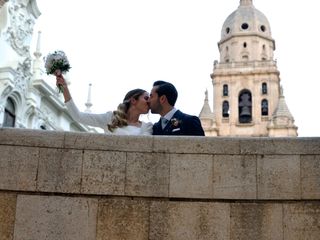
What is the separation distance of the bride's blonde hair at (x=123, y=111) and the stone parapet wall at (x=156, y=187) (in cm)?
54

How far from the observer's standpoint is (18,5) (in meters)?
36.2

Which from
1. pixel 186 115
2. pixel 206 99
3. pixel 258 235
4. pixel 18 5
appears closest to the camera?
pixel 258 235

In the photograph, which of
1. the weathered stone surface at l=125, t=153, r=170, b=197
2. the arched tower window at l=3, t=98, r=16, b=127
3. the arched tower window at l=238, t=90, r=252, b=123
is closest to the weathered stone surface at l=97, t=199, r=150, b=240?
the weathered stone surface at l=125, t=153, r=170, b=197

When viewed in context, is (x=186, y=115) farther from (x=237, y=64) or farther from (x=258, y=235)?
(x=237, y=64)

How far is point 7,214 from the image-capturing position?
664cm

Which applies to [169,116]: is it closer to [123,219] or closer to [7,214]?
[123,219]

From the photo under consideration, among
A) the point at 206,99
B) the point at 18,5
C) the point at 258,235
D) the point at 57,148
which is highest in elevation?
the point at 206,99

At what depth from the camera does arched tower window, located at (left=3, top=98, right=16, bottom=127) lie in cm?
3306

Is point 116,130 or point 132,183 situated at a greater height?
point 116,130

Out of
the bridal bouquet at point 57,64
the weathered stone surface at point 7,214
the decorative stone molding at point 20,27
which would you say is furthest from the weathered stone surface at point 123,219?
the decorative stone molding at point 20,27

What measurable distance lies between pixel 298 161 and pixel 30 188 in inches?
111

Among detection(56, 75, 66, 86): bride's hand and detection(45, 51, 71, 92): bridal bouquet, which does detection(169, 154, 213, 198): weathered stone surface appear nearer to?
detection(56, 75, 66, 86): bride's hand

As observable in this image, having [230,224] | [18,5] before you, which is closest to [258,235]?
[230,224]

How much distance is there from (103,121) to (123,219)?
1572 mm
